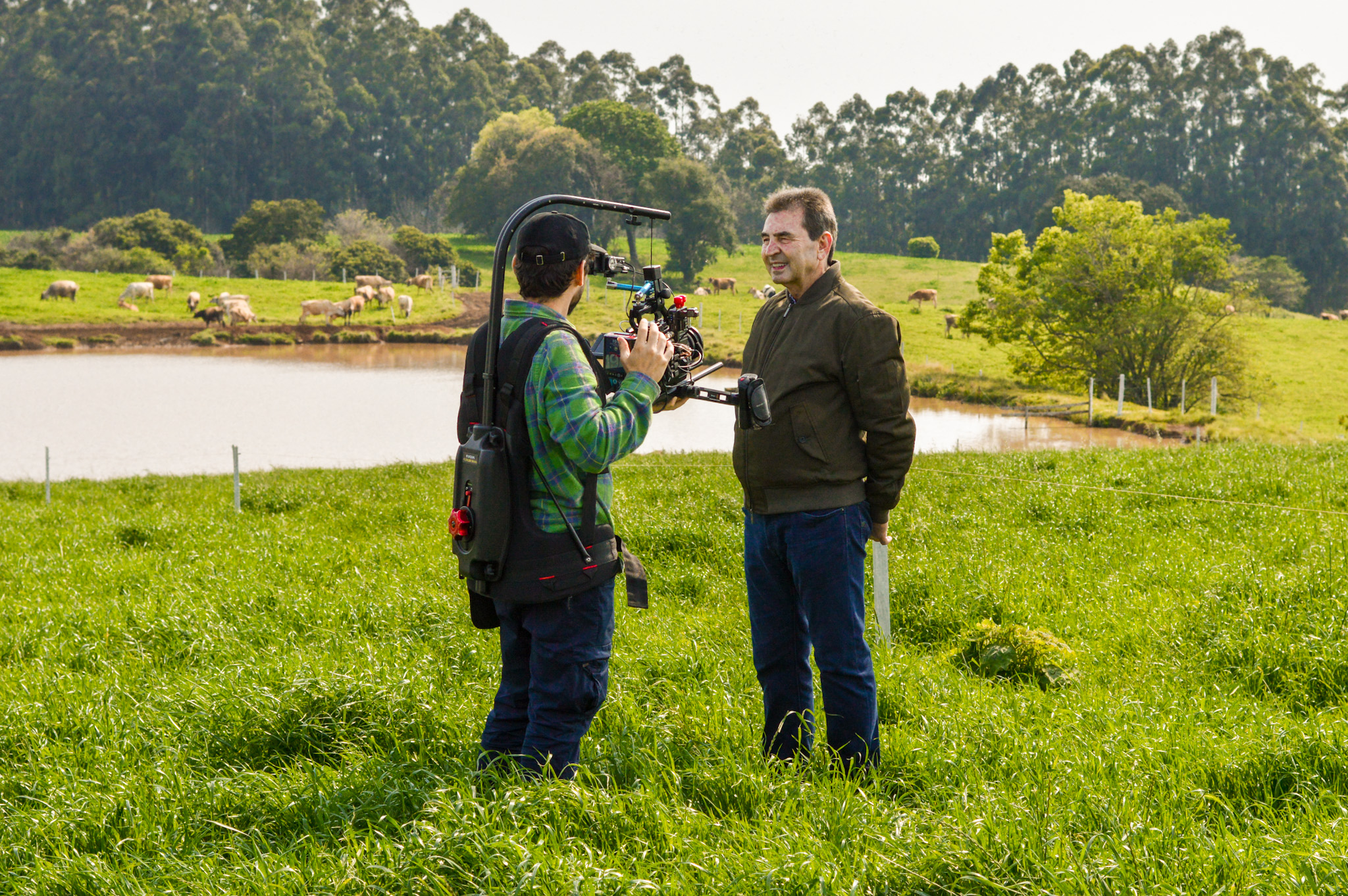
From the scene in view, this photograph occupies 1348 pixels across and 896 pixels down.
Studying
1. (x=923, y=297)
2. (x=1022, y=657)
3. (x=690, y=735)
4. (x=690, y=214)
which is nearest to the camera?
(x=690, y=735)

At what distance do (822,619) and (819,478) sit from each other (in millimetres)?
506

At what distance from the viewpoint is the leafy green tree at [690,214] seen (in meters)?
67.0

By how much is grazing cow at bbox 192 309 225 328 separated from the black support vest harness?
1963 inches

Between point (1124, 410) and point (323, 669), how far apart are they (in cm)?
2867

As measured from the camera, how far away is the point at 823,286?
3.61 meters

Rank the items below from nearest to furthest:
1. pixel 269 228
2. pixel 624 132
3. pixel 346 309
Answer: pixel 346 309, pixel 269 228, pixel 624 132

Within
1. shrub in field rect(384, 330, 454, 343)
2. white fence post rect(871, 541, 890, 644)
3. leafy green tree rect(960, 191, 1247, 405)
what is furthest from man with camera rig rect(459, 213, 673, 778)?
shrub in field rect(384, 330, 454, 343)

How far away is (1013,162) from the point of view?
96.2 metres

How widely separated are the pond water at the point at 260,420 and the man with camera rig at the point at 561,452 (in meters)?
12.7

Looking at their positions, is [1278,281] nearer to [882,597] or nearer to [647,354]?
[882,597]

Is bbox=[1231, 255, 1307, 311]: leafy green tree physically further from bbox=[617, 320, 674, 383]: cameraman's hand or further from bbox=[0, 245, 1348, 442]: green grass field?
bbox=[617, 320, 674, 383]: cameraman's hand

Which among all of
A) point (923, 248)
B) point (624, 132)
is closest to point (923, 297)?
point (923, 248)

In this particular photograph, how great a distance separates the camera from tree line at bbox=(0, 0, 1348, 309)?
3460 inches

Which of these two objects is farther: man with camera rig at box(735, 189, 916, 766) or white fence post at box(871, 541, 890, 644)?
white fence post at box(871, 541, 890, 644)
